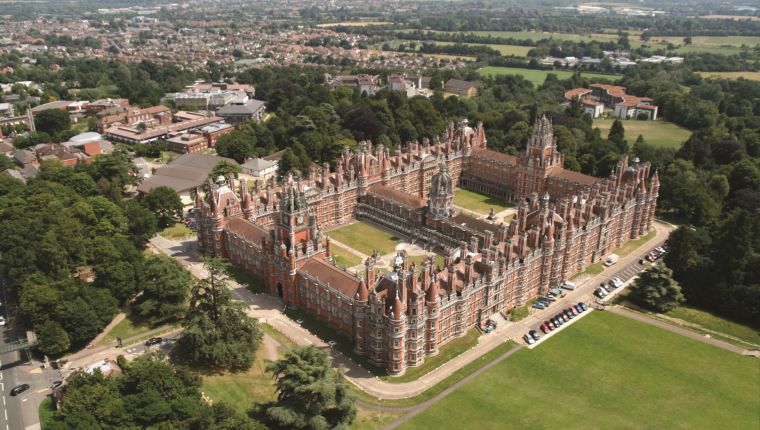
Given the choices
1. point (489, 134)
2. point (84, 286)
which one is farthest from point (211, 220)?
point (489, 134)

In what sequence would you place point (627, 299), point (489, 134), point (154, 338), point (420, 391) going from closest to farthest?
point (420, 391), point (154, 338), point (627, 299), point (489, 134)

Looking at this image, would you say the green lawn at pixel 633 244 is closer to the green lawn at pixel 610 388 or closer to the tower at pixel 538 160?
the tower at pixel 538 160

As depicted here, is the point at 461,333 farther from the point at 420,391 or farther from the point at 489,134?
the point at 489,134

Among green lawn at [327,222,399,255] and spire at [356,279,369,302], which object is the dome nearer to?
green lawn at [327,222,399,255]

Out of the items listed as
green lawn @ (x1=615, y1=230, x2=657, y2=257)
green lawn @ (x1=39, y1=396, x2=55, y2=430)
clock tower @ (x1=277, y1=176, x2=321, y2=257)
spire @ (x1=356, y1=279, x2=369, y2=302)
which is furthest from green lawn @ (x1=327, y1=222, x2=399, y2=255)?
green lawn @ (x1=39, y1=396, x2=55, y2=430)

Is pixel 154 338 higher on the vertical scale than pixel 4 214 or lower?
lower

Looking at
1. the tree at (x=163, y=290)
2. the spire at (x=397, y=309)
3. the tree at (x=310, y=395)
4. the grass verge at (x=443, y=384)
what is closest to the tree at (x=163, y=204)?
the tree at (x=163, y=290)
